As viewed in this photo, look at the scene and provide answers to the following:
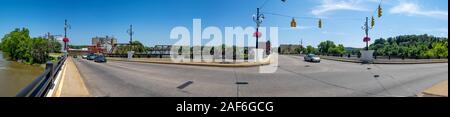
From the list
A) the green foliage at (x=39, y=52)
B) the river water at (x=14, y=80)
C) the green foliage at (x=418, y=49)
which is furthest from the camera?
the green foliage at (x=39, y=52)

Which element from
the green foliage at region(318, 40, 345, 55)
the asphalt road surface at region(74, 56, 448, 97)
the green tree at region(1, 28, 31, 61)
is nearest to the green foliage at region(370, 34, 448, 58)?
the green foliage at region(318, 40, 345, 55)

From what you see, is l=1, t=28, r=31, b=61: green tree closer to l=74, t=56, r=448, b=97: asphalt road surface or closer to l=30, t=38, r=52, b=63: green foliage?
l=30, t=38, r=52, b=63: green foliage

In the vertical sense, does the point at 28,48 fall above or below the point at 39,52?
above

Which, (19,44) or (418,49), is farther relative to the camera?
(418,49)

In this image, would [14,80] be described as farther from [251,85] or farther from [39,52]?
[39,52]

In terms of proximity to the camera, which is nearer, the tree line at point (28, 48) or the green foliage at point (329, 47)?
the tree line at point (28, 48)

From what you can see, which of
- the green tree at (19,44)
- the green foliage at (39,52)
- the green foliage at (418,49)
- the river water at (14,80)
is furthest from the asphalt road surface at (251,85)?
the green tree at (19,44)

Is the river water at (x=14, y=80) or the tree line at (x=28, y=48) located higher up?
the tree line at (x=28, y=48)

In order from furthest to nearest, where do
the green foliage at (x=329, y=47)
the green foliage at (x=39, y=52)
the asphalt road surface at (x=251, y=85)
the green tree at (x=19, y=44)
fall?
1. the green foliage at (x=329, y=47)
2. the green tree at (x=19, y=44)
3. the green foliage at (x=39, y=52)
4. the asphalt road surface at (x=251, y=85)

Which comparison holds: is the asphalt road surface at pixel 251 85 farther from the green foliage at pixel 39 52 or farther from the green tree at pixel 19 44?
the green tree at pixel 19 44

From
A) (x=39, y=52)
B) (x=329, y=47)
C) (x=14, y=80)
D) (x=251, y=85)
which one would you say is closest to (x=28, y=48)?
(x=39, y=52)
